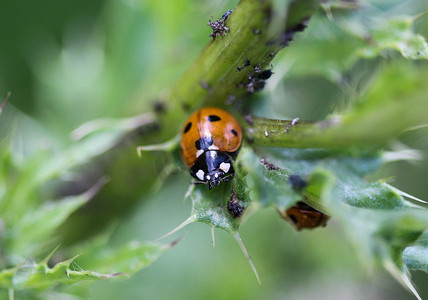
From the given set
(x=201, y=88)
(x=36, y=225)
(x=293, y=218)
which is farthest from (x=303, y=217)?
(x=36, y=225)

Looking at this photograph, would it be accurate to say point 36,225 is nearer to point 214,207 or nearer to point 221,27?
point 214,207

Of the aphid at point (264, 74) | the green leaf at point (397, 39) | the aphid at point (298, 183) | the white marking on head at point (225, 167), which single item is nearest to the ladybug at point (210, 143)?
the white marking on head at point (225, 167)

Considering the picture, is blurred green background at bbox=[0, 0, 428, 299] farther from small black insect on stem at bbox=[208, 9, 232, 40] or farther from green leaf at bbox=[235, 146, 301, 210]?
green leaf at bbox=[235, 146, 301, 210]

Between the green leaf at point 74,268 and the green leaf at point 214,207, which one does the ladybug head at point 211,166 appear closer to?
the green leaf at point 214,207

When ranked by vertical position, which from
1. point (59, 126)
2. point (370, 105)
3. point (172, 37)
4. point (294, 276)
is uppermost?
point (172, 37)

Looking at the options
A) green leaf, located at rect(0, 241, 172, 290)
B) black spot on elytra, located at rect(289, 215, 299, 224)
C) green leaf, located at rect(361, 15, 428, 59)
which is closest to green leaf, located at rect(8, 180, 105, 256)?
green leaf, located at rect(0, 241, 172, 290)

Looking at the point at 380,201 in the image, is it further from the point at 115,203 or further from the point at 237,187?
the point at 115,203

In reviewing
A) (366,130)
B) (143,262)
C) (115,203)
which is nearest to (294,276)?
(115,203)
